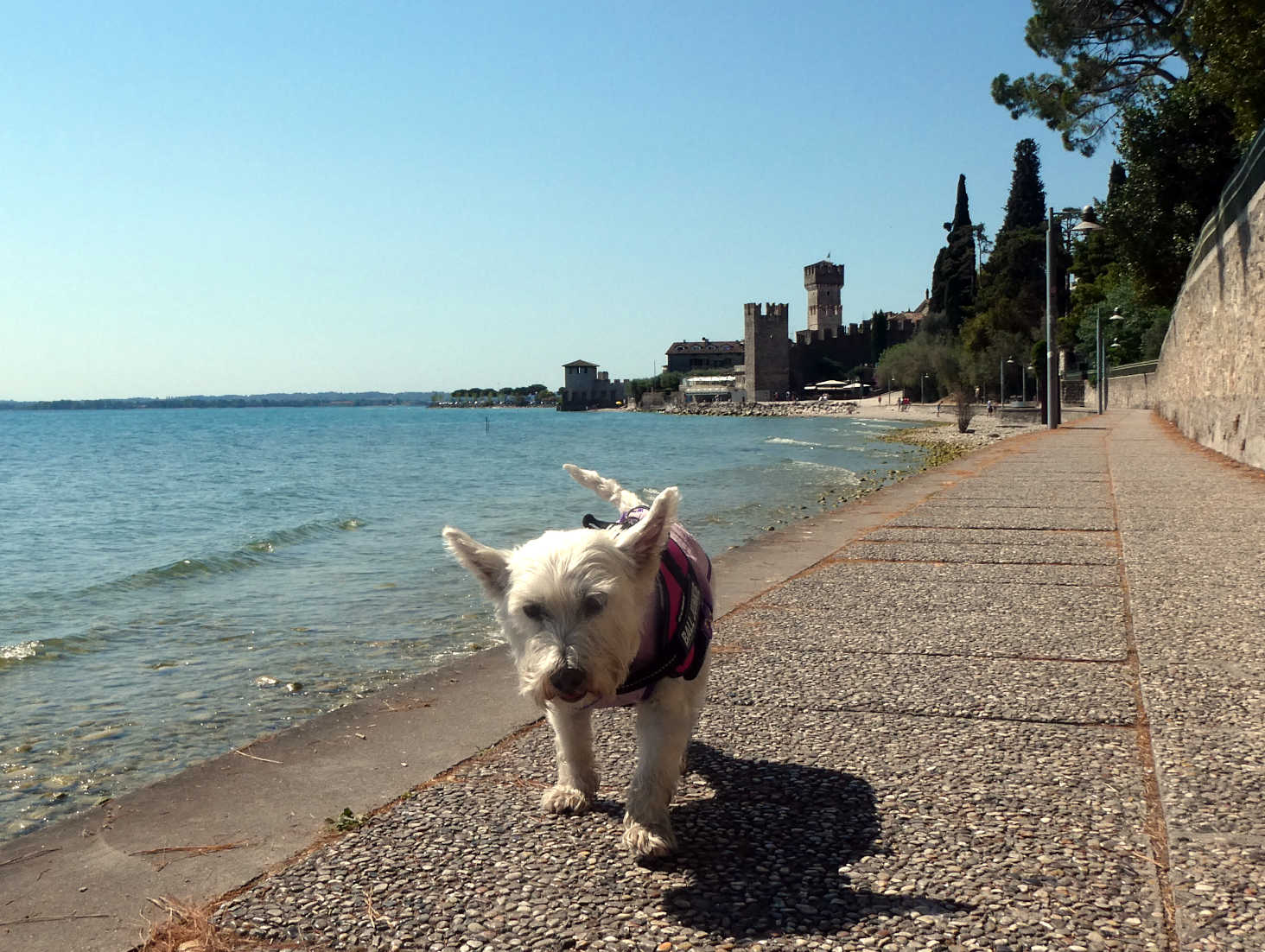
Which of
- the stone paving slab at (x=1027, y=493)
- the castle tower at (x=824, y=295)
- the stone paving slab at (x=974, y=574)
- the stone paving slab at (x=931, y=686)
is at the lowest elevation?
the stone paving slab at (x=931, y=686)

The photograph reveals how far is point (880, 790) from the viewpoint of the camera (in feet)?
9.33

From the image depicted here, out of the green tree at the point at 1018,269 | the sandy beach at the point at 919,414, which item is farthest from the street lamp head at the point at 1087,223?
the green tree at the point at 1018,269

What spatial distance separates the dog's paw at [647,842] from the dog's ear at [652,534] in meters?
0.68

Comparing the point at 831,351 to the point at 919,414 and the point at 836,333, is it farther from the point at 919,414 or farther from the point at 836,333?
the point at 919,414

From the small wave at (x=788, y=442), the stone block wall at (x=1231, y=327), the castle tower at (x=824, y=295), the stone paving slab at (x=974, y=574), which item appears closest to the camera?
the stone paving slab at (x=974, y=574)

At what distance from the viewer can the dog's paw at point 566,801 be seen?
2.82m

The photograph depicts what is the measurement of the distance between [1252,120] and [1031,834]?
856 inches

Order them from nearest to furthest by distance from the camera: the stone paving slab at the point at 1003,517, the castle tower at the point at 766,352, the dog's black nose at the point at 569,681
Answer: the dog's black nose at the point at 569,681
the stone paving slab at the point at 1003,517
the castle tower at the point at 766,352

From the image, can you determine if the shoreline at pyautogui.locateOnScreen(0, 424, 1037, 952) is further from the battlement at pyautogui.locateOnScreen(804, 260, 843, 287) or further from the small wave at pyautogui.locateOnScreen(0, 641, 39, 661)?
the battlement at pyautogui.locateOnScreen(804, 260, 843, 287)

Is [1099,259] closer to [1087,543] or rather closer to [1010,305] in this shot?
[1010,305]

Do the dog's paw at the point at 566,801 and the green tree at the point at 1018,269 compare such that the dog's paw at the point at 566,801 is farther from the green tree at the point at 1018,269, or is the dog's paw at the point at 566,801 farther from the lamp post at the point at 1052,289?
the green tree at the point at 1018,269

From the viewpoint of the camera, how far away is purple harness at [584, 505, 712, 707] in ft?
8.89

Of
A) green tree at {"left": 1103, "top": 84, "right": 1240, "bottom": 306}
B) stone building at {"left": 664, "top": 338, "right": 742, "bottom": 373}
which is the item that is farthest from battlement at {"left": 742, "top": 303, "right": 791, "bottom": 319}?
green tree at {"left": 1103, "top": 84, "right": 1240, "bottom": 306}

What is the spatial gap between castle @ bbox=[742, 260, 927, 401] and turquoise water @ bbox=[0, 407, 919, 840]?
87415 mm
